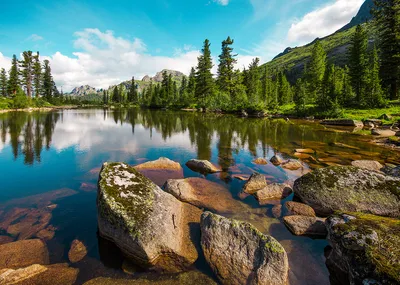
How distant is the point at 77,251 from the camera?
661 cm

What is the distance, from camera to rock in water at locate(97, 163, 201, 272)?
20.0ft

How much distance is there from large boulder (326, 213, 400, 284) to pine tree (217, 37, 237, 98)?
7754 centimetres

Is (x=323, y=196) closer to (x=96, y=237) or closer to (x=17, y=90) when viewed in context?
(x=96, y=237)

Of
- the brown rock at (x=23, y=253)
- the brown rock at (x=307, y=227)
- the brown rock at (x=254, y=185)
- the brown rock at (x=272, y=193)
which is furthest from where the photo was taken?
the brown rock at (x=254, y=185)

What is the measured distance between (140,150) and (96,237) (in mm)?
13312

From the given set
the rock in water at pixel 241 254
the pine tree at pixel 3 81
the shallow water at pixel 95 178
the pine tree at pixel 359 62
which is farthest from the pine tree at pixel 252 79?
the pine tree at pixel 3 81

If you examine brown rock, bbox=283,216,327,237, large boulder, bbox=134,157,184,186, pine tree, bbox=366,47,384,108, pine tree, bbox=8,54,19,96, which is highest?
pine tree, bbox=8,54,19,96

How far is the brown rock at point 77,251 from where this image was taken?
20.8 feet

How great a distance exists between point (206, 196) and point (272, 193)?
3249mm

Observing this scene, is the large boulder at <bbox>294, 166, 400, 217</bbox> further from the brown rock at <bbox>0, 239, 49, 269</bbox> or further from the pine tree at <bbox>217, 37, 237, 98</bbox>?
the pine tree at <bbox>217, 37, 237, 98</bbox>

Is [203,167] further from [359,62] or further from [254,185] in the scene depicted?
[359,62]

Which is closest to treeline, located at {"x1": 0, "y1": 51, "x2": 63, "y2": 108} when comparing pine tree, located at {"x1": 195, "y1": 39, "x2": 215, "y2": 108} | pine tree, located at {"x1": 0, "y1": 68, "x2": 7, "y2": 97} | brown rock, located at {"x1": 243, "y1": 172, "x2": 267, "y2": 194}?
pine tree, located at {"x1": 0, "y1": 68, "x2": 7, "y2": 97}

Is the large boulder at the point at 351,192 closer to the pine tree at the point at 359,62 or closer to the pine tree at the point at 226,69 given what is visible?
the pine tree at the point at 359,62

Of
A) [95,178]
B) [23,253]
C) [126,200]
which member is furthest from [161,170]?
[23,253]
